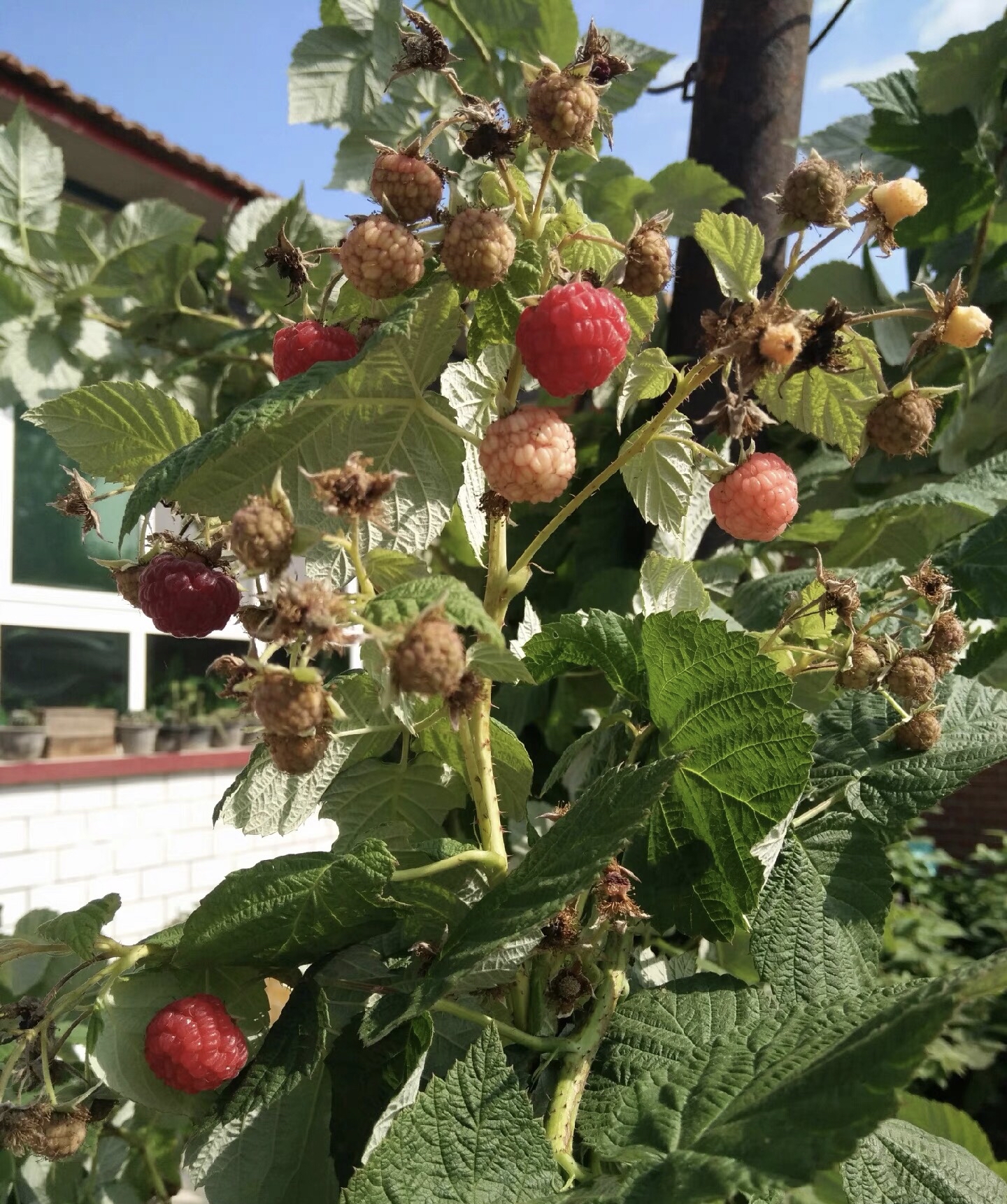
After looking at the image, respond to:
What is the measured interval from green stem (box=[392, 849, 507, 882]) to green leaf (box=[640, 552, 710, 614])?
163 mm

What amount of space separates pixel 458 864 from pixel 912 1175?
9.1 inches

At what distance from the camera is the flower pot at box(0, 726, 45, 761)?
9.43 feet

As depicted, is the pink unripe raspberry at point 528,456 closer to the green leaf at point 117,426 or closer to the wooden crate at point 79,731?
the green leaf at point 117,426

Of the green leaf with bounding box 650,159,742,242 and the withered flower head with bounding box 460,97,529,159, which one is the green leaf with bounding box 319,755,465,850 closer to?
the withered flower head with bounding box 460,97,529,159

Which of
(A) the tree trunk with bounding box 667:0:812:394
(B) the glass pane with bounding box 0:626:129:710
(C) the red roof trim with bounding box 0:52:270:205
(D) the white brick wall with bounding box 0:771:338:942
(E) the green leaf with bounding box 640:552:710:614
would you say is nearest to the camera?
(E) the green leaf with bounding box 640:552:710:614

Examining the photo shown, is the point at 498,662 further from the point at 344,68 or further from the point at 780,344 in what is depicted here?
the point at 344,68

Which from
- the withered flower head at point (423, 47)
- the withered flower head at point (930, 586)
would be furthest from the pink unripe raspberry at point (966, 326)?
the withered flower head at point (423, 47)

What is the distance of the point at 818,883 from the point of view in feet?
1.43

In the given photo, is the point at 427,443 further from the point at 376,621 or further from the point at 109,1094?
the point at 109,1094

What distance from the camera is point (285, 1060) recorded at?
14.7 inches

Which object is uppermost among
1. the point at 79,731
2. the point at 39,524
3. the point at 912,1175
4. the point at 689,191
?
the point at 689,191

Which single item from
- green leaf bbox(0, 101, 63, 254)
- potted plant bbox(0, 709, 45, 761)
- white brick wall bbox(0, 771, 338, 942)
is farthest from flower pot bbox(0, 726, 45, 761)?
green leaf bbox(0, 101, 63, 254)

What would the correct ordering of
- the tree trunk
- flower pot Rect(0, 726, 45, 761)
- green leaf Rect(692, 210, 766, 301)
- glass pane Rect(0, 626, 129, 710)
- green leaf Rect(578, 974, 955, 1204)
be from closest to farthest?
green leaf Rect(578, 974, 955, 1204) → green leaf Rect(692, 210, 766, 301) → the tree trunk → flower pot Rect(0, 726, 45, 761) → glass pane Rect(0, 626, 129, 710)

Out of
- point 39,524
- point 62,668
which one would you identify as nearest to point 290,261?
point 39,524
